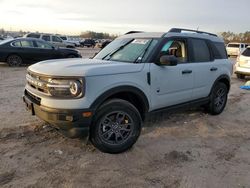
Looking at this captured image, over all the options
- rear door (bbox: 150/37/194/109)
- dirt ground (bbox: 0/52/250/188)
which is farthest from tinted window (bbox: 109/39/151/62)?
dirt ground (bbox: 0/52/250/188)

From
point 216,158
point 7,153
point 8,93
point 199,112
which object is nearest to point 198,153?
point 216,158

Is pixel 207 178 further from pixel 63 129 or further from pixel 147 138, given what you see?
pixel 63 129

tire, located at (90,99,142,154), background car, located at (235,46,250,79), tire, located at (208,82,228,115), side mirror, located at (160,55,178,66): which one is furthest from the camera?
background car, located at (235,46,250,79)

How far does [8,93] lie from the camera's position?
7.84 m

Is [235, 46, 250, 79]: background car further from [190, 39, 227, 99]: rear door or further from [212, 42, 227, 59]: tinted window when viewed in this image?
[190, 39, 227, 99]: rear door

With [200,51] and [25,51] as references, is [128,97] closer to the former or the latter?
[200,51]

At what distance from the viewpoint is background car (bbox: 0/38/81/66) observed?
44.7ft

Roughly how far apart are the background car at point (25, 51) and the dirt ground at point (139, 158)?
28.8ft

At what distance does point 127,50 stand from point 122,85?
1084mm

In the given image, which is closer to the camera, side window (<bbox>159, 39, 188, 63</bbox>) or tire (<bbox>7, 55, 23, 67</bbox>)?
side window (<bbox>159, 39, 188, 63</bbox>)

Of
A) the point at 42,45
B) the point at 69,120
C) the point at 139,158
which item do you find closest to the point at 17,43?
the point at 42,45

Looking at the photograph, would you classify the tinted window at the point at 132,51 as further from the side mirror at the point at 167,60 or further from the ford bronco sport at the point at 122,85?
the side mirror at the point at 167,60

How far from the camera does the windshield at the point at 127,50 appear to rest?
4.75 m

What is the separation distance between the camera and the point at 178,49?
543cm
